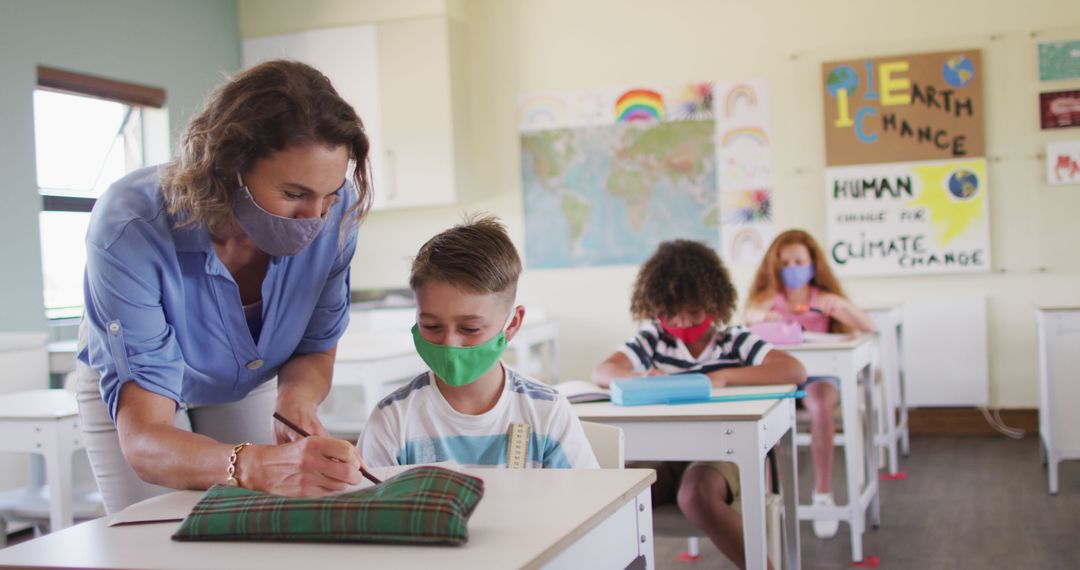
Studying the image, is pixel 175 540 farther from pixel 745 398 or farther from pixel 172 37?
pixel 172 37

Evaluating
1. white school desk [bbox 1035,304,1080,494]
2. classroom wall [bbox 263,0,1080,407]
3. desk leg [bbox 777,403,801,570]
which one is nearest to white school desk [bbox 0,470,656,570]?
desk leg [bbox 777,403,801,570]

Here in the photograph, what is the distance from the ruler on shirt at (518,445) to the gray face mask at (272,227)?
0.45 meters

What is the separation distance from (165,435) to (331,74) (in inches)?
193

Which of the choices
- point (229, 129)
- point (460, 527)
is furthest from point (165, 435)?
point (460, 527)

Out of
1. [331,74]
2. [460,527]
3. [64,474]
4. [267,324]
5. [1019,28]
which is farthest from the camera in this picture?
[331,74]

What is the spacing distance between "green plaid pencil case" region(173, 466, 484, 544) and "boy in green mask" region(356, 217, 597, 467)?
58 cm

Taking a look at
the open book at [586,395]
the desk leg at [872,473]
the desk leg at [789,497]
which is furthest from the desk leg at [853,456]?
the open book at [586,395]

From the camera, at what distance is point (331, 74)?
6.07 meters

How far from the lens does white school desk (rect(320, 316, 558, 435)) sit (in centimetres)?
367

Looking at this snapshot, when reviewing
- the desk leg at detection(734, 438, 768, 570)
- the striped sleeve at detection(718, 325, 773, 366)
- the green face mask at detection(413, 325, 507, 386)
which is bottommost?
the desk leg at detection(734, 438, 768, 570)

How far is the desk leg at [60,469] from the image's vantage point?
9.38ft

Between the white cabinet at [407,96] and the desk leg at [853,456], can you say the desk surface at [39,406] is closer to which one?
the desk leg at [853,456]

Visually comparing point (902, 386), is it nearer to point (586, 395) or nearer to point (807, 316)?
point (807, 316)

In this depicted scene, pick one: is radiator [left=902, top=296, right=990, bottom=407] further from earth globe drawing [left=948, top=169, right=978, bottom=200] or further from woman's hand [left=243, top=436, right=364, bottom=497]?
woman's hand [left=243, top=436, right=364, bottom=497]
